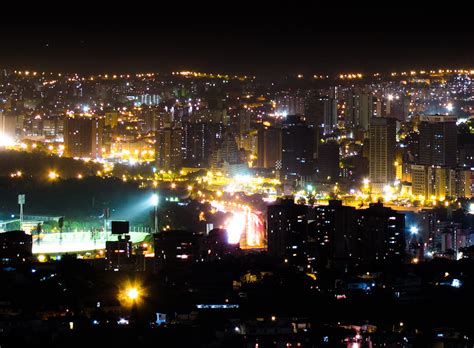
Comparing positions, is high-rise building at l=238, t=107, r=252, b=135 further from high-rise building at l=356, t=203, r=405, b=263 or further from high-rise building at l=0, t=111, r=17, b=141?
high-rise building at l=356, t=203, r=405, b=263

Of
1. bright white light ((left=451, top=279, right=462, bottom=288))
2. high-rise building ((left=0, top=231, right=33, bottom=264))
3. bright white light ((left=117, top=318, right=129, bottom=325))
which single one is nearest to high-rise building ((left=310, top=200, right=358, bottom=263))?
bright white light ((left=451, top=279, right=462, bottom=288))

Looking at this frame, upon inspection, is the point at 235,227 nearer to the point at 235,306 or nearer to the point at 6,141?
the point at 235,306

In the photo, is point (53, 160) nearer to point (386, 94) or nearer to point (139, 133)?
point (139, 133)

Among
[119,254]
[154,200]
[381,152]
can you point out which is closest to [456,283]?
[119,254]

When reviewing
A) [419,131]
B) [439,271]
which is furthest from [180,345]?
[419,131]

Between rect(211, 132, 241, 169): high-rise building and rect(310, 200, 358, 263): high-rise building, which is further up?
rect(211, 132, 241, 169): high-rise building
